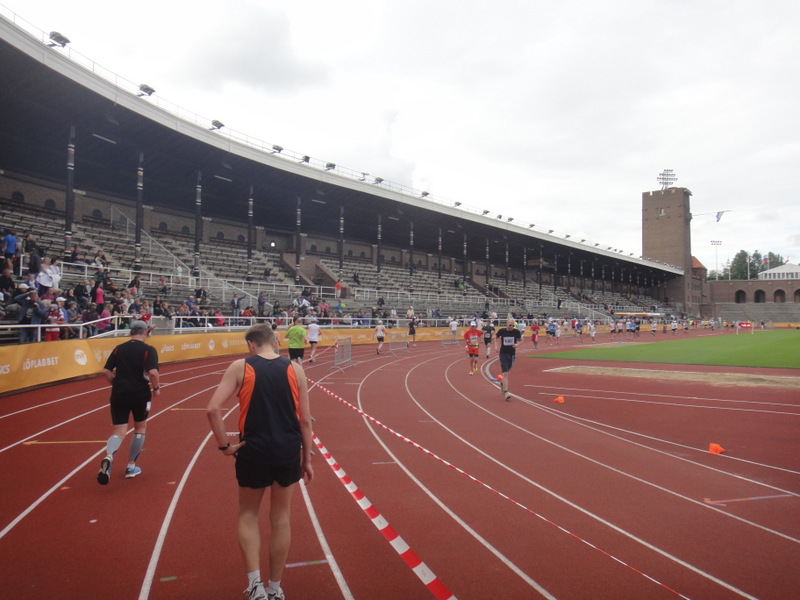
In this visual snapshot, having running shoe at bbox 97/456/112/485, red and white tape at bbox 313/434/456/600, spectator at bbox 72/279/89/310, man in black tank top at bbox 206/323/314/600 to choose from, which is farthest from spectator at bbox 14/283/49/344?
man in black tank top at bbox 206/323/314/600

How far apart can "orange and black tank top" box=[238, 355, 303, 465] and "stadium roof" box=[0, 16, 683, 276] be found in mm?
21661

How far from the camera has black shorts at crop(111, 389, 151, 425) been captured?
18.8ft

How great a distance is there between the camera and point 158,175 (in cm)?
3152

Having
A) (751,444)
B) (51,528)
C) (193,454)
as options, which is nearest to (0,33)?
(193,454)

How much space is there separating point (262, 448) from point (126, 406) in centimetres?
355

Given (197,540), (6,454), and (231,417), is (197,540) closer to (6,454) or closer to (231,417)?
(6,454)

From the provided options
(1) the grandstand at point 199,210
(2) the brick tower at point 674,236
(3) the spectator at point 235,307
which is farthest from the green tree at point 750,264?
(3) the spectator at point 235,307

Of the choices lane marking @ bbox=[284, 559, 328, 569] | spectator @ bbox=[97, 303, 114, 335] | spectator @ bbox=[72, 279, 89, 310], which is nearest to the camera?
lane marking @ bbox=[284, 559, 328, 569]

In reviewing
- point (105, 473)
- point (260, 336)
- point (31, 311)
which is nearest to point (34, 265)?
point (31, 311)

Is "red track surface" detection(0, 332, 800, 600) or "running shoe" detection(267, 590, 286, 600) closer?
"running shoe" detection(267, 590, 286, 600)

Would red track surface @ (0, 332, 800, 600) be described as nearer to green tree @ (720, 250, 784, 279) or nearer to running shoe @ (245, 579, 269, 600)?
running shoe @ (245, 579, 269, 600)

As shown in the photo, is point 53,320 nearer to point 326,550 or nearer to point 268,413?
point 326,550

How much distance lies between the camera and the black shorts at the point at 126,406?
18.8 feet

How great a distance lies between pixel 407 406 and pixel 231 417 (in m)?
3.96
